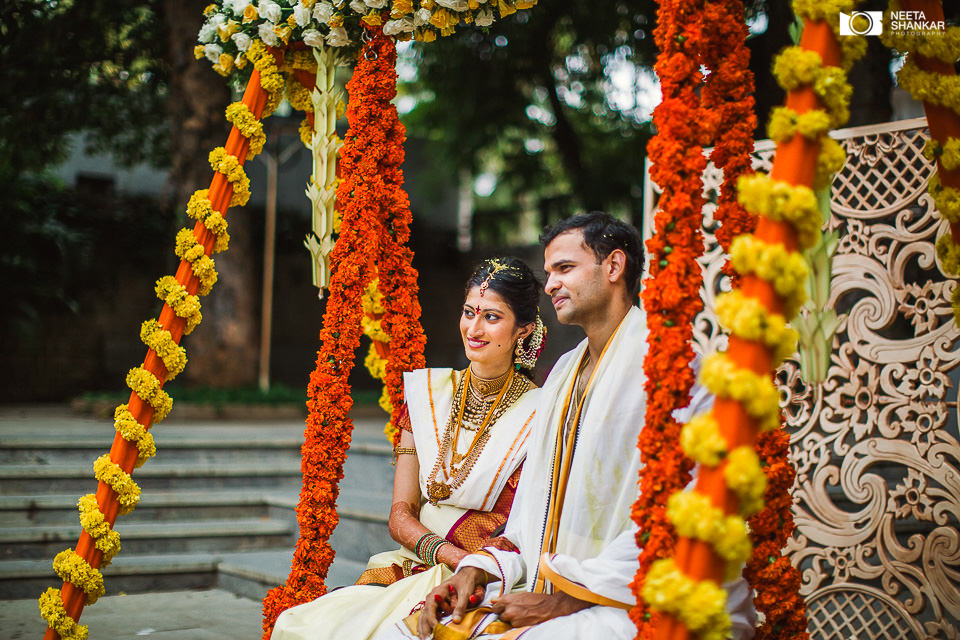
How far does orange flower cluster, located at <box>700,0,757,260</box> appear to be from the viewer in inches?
95.7

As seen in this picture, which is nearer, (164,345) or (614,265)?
(614,265)

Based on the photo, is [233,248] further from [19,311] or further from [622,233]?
[622,233]

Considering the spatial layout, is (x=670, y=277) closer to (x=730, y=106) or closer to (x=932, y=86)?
(x=730, y=106)

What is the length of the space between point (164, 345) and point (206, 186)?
594 centimetres

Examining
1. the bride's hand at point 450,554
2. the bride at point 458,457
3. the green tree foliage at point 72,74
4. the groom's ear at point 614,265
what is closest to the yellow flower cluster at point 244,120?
the bride at point 458,457

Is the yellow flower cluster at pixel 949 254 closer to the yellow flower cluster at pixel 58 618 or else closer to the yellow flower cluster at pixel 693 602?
the yellow flower cluster at pixel 693 602

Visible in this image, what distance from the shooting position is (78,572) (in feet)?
11.3

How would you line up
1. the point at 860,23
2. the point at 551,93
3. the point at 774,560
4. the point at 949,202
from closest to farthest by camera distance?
the point at 860,23
the point at 774,560
the point at 949,202
the point at 551,93

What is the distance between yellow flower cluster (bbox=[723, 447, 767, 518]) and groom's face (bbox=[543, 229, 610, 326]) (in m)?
0.92

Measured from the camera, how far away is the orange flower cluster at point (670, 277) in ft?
7.02

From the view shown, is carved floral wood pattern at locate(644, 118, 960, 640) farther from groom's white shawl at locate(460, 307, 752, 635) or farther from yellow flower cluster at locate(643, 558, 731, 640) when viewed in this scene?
yellow flower cluster at locate(643, 558, 731, 640)

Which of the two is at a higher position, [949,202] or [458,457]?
[949,202]

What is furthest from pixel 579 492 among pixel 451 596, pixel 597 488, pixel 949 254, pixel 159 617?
pixel 159 617

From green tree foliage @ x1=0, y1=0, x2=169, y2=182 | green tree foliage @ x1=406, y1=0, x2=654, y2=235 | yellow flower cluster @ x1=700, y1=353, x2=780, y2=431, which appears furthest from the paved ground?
green tree foliage @ x1=406, y1=0, x2=654, y2=235
